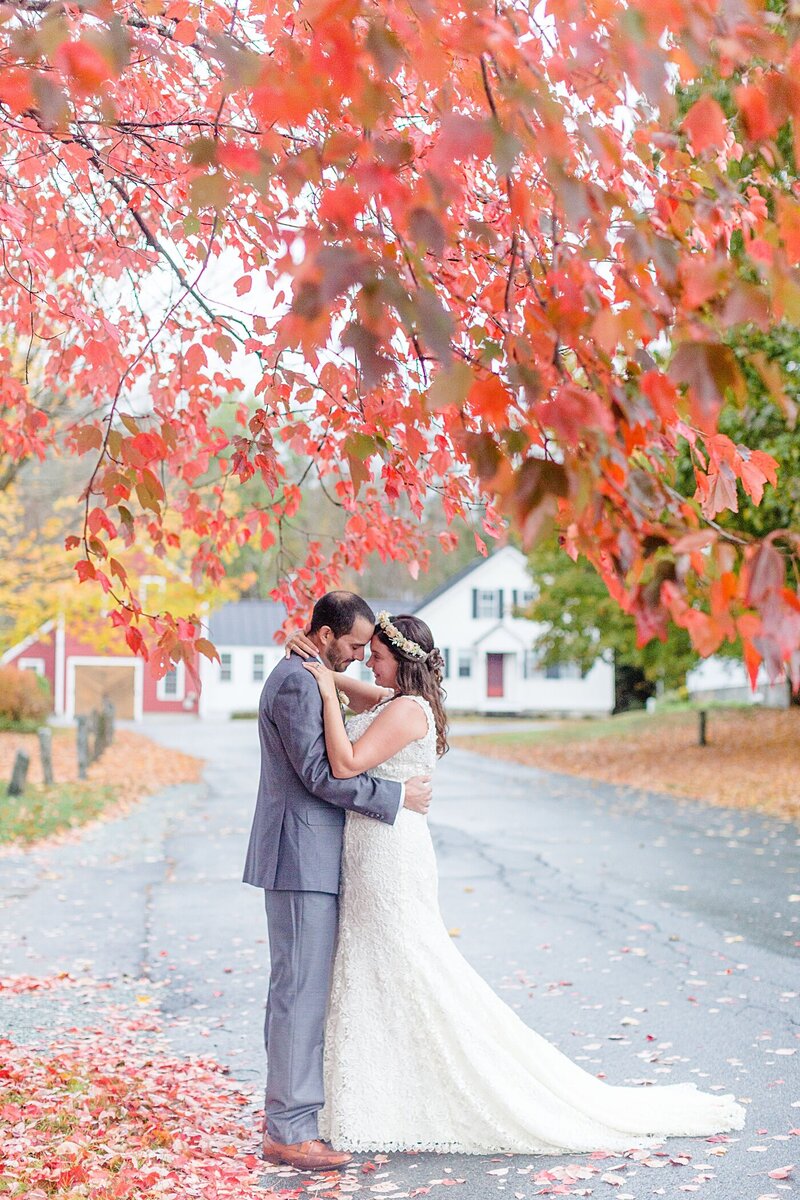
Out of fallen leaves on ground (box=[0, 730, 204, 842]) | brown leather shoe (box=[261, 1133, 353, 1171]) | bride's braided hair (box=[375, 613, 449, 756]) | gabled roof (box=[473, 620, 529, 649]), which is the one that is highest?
gabled roof (box=[473, 620, 529, 649])

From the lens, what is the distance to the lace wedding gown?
4.67m

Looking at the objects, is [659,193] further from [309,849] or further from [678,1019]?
[678,1019]

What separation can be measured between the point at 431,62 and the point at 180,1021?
572 centimetres

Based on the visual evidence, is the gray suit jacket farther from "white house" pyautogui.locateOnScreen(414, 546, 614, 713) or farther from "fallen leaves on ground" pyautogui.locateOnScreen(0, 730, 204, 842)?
"white house" pyautogui.locateOnScreen(414, 546, 614, 713)

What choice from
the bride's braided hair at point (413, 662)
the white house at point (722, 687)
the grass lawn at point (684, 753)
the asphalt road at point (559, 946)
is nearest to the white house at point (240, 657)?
the white house at point (722, 687)

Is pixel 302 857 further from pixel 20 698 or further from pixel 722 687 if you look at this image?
pixel 722 687

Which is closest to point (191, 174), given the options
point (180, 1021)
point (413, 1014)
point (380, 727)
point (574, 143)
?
point (574, 143)

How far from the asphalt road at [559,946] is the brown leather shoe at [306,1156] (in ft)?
0.38

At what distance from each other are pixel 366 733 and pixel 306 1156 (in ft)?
5.26

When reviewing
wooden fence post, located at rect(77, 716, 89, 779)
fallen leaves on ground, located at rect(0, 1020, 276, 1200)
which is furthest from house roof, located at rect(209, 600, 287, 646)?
fallen leaves on ground, located at rect(0, 1020, 276, 1200)

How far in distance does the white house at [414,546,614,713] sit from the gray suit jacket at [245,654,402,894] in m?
48.7

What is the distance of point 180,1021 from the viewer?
683 centimetres

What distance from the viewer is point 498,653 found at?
55.2m

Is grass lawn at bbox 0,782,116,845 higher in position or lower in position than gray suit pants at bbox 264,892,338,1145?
lower
